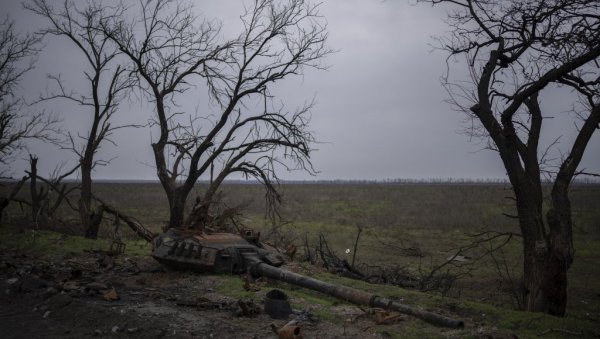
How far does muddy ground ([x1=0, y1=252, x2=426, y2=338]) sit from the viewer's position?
20.4ft

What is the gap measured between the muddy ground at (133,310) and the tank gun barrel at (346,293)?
199mm


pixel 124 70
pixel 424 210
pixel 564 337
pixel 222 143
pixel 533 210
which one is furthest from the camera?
pixel 424 210

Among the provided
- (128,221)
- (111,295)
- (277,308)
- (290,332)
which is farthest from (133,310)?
(128,221)

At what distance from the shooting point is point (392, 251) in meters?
18.8

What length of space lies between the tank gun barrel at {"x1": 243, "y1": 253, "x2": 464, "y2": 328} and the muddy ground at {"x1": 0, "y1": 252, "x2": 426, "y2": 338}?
0.20 metres

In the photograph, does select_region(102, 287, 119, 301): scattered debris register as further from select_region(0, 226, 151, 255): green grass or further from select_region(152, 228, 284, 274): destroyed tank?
select_region(0, 226, 151, 255): green grass

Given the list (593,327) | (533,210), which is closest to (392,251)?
(533,210)

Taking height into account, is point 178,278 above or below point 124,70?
below

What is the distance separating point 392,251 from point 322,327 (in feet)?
41.8

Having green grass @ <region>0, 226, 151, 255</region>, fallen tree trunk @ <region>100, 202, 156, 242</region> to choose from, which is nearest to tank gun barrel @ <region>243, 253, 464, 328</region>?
green grass @ <region>0, 226, 151, 255</region>

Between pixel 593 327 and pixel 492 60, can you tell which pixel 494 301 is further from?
pixel 492 60

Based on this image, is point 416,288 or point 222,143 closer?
point 416,288

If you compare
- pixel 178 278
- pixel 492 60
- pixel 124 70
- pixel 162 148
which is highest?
pixel 124 70

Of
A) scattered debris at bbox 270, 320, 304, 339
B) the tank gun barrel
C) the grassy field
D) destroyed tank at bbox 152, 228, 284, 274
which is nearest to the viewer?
scattered debris at bbox 270, 320, 304, 339
